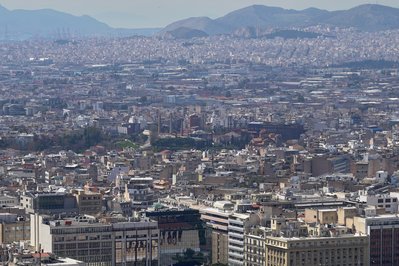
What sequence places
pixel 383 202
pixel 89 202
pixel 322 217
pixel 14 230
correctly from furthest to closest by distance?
pixel 89 202, pixel 383 202, pixel 322 217, pixel 14 230

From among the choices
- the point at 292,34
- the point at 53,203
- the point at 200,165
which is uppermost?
the point at 53,203

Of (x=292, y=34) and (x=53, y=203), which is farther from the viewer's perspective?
(x=292, y=34)

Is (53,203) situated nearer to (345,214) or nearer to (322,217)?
(322,217)

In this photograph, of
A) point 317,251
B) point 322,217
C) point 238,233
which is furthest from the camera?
point 322,217

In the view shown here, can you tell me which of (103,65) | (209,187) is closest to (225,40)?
(103,65)

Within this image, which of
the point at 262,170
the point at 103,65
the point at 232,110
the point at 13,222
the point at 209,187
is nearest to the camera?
the point at 13,222

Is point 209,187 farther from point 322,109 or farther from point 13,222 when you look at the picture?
point 322,109

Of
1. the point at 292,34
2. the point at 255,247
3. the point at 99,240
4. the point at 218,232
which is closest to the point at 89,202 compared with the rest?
the point at 218,232

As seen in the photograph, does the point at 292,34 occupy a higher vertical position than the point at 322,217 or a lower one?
lower
